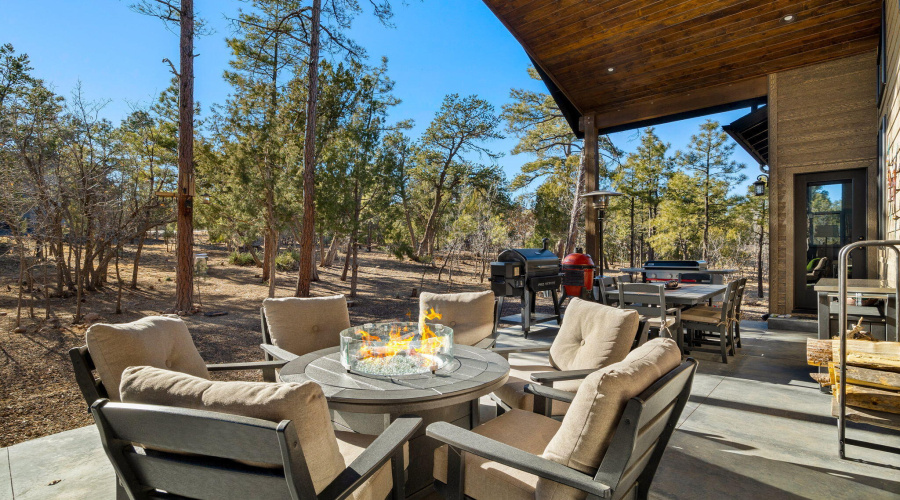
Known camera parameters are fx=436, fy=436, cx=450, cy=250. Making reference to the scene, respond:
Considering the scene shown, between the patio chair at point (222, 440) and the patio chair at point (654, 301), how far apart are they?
3663 millimetres

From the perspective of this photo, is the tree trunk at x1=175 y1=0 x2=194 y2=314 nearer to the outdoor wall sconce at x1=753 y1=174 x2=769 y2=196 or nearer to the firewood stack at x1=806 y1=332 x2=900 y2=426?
the firewood stack at x1=806 y1=332 x2=900 y2=426

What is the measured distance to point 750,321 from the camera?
7008 mm

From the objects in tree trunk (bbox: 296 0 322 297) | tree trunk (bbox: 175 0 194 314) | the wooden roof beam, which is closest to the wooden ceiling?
the wooden roof beam

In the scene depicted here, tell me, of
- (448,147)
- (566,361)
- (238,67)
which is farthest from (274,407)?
(448,147)

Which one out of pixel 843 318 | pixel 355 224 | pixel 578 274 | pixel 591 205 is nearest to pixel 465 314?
pixel 843 318

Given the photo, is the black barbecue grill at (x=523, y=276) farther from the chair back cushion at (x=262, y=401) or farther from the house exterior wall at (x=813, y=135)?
the chair back cushion at (x=262, y=401)

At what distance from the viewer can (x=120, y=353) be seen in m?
1.60

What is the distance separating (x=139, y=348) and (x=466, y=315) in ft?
6.23

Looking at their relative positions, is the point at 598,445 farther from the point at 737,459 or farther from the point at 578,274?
the point at 578,274

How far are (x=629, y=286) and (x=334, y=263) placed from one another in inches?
516

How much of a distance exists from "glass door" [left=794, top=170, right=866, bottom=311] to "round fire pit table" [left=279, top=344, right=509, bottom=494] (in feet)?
20.4

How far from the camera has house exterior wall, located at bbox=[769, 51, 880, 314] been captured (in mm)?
5629

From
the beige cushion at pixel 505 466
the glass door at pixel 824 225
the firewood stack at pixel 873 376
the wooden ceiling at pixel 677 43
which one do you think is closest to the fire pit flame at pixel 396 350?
the beige cushion at pixel 505 466

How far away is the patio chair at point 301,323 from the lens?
263cm
